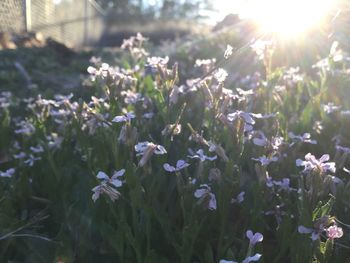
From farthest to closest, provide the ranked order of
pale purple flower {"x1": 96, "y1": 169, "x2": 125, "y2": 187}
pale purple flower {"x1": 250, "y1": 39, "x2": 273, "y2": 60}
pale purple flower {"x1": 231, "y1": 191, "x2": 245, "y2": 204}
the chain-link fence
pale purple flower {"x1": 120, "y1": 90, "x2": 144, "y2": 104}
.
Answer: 1. the chain-link fence
2. pale purple flower {"x1": 250, "y1": 39, "x2": 273, "y2": 60}
3. pale purple flower {"x1": 120, "y1": 90, "x2": 144, "y2": 104}
4. pale purple flower {"x1": 231, "y1": 191, "x2": 245, "y2": 204}
5. pale purple flower {"x1": 96, "y1": 169, "x2": 125, "y2": 187}

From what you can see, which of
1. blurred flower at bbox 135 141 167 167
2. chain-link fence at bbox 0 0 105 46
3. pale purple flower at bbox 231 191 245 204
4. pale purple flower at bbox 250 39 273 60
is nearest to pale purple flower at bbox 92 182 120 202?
blurred flower at bbox 135 141 167 167

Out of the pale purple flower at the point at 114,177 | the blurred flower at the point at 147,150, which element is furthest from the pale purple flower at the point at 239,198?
the pale purple flower at the point at 114,177

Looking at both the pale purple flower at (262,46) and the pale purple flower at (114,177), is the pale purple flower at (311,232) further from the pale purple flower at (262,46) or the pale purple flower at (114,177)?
the pale purple flower at (262,46)

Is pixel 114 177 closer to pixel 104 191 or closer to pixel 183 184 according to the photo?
pixel 104 191

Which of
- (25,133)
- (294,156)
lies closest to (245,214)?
(294,156)

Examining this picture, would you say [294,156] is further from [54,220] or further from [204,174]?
[54,220]

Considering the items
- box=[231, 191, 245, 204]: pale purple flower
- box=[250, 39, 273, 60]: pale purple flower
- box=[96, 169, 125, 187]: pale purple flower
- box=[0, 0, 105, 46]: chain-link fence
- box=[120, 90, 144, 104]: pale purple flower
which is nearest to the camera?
box=[96, 169, 125, 187]: pale purple flower

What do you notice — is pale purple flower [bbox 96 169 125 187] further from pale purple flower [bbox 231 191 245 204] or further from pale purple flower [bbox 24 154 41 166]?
pale purple flower [bbox 24 154 41 166]

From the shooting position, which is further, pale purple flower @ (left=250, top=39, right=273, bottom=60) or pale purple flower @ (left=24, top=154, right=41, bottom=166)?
pale purple flower @ (left=250, top=39, right=273, bottom=60)

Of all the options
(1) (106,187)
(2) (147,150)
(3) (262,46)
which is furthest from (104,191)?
(3) (262,46)

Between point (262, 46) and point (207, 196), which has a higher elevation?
point (262, 46)
